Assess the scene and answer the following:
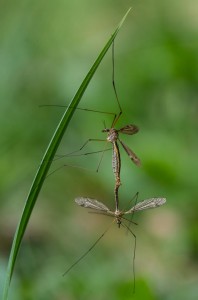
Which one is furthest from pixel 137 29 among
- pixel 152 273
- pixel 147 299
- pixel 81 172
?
pixel 147 299

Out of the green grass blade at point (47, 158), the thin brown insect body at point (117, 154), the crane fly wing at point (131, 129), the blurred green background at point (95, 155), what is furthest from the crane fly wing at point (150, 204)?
the blurred green background at point (95, 155)

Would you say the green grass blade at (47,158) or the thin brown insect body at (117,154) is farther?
the thin brown insect body at (117,154)

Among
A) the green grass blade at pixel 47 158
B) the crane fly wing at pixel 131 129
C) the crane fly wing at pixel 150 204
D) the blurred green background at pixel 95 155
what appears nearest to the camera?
the green grass blade at pixel 47 158

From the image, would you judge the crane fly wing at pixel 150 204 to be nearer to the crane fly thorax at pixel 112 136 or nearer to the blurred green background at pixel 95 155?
the crane fly thorax at pixel 112 136

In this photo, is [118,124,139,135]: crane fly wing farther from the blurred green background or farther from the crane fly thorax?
the blurred green background

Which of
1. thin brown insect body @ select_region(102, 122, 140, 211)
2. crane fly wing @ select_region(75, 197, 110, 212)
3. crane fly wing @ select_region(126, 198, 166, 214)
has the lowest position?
crane fly wing @ select_region(75, 197, 110, 212)

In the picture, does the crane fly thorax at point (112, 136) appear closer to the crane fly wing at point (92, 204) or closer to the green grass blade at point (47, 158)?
the crane fly wing at point (92, 204)

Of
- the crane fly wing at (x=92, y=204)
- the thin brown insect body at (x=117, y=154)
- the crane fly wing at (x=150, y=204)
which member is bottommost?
the crane fly wing at (x=92, y=204)

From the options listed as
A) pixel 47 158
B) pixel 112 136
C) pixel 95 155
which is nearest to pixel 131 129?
pixel 112 136

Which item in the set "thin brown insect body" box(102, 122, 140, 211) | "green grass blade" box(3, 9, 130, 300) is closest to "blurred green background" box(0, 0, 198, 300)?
"thin brown insect body" box(102, 122, 140, 211)

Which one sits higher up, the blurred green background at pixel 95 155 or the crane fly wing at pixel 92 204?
the blurred green background at pixel 95 155

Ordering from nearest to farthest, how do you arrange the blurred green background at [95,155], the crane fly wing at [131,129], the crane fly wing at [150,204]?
the crane fly wing at [150,204] → the crane fly wing at [131,129] → the blurred green background at [95,155]
